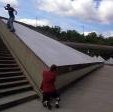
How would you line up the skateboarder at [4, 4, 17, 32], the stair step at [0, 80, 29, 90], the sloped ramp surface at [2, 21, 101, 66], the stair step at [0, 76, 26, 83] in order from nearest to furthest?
the stair step at [0, 80, 29, 90] < the stair step at [0, 76, 26, 83] < the sloped ramp surface at [2, 21, 101, 66] < the skateboarder at [4, 4, 17, 32]

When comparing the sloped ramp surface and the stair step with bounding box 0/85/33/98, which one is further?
the sloped ramp surface

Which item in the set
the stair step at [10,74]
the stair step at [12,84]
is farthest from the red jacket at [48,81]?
the stair step at [10,74]

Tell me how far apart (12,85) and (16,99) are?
155 cm

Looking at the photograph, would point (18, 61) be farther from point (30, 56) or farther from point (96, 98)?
point (96, 98)

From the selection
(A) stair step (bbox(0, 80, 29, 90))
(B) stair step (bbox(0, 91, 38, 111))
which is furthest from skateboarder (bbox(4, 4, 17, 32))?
(B) stair step (bbox(0, 91, 38, 111))

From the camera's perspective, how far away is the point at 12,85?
12641mm

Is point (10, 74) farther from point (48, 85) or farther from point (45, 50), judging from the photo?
point (45, 50)

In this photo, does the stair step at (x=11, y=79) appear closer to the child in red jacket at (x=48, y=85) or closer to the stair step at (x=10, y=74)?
the stair step at (x=10, y=74)

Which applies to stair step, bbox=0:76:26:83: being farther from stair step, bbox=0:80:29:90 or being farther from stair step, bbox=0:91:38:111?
stair step, bbox=0:91:38:111

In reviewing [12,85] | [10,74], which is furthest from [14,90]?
[10,74]

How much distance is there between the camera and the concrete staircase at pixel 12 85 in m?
11.0

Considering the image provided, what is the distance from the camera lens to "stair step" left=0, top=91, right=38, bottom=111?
34.0 feet

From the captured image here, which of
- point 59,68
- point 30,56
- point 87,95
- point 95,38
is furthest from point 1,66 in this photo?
point 95,38

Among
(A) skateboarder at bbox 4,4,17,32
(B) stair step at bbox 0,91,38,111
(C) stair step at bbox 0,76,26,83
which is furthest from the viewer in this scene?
(A) skateboarder at bbox 4,4,17,32
